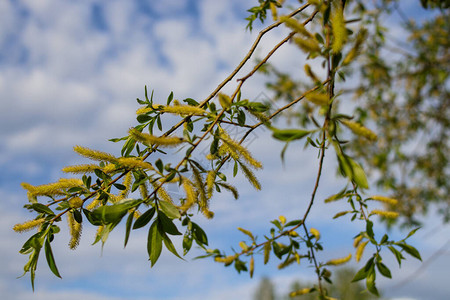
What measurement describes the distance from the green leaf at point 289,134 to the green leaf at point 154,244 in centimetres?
36

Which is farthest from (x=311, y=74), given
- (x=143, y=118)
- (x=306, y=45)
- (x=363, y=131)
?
(x=143, y=118)

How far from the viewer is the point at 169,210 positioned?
0.93 metres

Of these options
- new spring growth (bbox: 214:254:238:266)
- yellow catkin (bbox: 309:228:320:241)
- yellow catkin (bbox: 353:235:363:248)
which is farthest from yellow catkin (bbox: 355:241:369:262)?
new spring growth (bbox: 214:254:238:266)

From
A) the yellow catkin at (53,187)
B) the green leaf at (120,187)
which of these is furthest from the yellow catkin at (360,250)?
the yellow catkin at (53,187)

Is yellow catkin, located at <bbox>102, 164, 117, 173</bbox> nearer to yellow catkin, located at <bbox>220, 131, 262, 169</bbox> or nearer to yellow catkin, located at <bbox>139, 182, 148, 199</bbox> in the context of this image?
yellow catkin, located at <bbox>139, 182, 148, 199</bbox>

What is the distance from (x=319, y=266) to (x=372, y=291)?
23cm

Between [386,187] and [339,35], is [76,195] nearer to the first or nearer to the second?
[339,35]

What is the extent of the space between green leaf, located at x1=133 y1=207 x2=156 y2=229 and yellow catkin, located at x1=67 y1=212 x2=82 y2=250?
25 centimetres

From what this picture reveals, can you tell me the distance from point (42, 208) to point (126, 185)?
0.77ft

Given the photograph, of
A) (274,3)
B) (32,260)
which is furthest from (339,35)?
(32,260)

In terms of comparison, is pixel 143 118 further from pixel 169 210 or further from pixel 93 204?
pixel 169 210

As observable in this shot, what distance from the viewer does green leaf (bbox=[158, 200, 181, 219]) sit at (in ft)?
3.00

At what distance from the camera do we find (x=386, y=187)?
4.64 metres

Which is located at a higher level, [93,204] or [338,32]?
[338,32]
